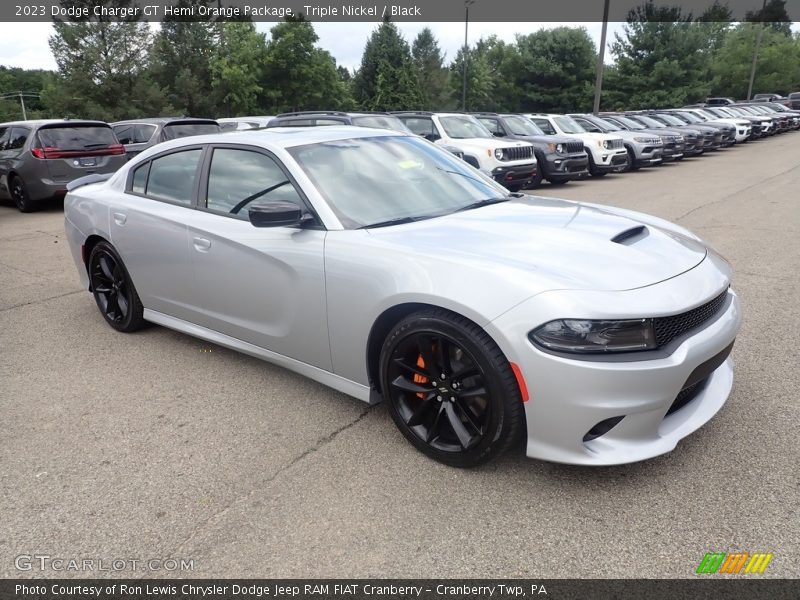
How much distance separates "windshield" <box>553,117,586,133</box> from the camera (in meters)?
16.2

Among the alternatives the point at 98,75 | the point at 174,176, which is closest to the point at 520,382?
the point at 174,176

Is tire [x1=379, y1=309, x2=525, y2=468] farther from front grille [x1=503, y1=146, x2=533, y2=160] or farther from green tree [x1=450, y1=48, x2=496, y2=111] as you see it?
green tree [x1=450, y1=48, x2=496, y2=111]

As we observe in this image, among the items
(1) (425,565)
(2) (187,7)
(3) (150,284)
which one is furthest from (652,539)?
(2) (187,7)

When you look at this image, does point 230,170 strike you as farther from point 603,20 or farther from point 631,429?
point 603,20

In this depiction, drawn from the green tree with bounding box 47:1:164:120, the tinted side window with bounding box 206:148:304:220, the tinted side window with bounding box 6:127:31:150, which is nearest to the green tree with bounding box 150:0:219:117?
the green tree with bounding box 47:1:164:120

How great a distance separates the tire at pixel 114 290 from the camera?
4656 mm

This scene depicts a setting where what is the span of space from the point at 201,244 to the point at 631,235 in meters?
2.54

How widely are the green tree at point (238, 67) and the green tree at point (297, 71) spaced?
3.17 feet

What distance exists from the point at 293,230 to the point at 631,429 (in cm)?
197

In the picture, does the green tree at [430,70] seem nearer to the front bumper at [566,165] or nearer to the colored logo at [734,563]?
the front bumper at [566,165]

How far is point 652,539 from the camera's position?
92.7 inches

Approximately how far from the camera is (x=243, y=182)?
375cm

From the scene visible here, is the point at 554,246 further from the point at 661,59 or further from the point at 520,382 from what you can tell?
the point at 661,59

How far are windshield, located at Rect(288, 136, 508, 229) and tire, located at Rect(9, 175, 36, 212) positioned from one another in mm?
9980
